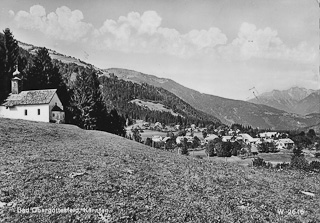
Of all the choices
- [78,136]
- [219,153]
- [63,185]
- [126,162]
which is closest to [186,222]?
[63,185]

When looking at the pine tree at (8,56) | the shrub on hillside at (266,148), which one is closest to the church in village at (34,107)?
the pine tree at (8,56)

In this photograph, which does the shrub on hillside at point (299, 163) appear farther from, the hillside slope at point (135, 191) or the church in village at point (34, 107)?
the church in village at point (34, 107)

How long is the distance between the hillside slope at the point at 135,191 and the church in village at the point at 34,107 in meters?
29.1

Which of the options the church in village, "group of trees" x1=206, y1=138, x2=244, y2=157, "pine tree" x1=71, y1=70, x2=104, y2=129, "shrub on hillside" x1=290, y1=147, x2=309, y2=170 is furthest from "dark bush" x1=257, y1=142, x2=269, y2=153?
the church in village

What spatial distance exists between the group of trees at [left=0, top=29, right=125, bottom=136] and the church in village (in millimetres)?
4764

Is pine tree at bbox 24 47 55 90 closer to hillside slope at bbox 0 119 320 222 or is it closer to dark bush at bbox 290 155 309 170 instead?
hillside slope at bbox 0 119 320 222

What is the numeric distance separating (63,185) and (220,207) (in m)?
9.16

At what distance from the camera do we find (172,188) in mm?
18625

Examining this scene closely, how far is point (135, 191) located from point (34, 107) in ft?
152

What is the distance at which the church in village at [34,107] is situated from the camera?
5584 centimetres

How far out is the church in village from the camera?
55.8 metres

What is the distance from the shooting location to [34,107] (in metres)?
56.4

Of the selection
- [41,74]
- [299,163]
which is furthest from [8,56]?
[299,163]

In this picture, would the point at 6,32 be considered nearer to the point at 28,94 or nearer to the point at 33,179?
the point at 28,94
